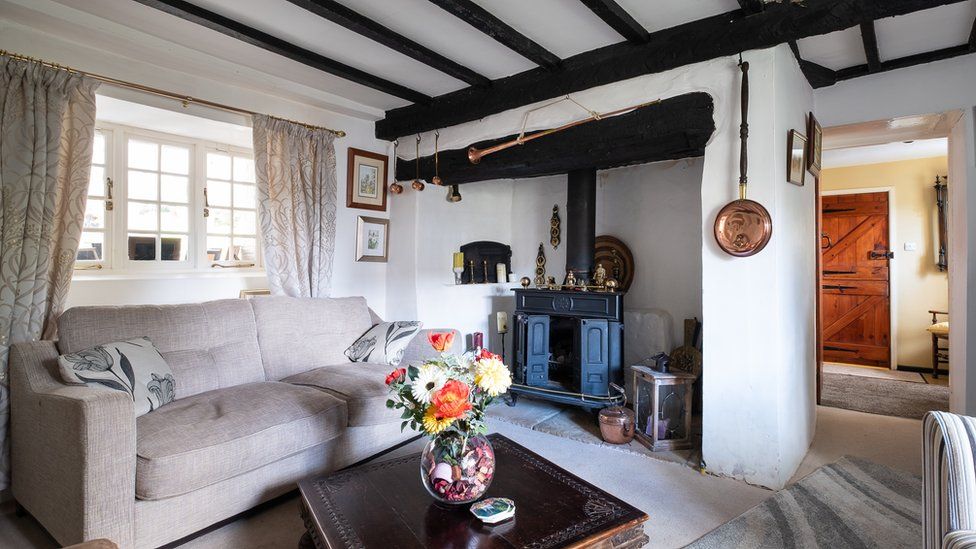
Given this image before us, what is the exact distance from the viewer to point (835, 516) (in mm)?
2076

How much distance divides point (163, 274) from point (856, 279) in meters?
6.74

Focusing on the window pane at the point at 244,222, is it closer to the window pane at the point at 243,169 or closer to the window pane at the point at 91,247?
the window pane at the point at 243,169

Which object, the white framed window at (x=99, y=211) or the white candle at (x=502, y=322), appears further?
the white candle at (x=502, y=322)

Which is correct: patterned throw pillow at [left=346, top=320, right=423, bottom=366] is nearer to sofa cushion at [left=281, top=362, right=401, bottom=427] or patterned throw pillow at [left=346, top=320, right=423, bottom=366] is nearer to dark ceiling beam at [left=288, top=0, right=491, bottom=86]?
sofa cushion at [left=281, top=362, right=401, bottom=427]

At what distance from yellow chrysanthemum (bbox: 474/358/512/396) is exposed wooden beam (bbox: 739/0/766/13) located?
199 centimetres

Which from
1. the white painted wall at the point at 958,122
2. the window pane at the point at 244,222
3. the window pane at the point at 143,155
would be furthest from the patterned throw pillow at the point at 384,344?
the white painted wall at the point at 958,122

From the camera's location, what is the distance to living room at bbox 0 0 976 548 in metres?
1.62

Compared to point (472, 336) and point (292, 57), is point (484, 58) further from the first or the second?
point (472, 336)

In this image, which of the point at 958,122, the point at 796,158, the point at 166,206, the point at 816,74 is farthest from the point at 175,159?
the point at 958,122

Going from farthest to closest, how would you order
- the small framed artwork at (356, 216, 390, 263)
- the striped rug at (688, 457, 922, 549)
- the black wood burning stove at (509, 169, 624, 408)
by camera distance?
the small framed artwork at (356, 216, 390, 263) < the black wood burning stove at (509, 169, 624, 408) < the striped rug at (688, 457, 922, 549)

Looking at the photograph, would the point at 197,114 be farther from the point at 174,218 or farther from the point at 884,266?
the point at 884,266

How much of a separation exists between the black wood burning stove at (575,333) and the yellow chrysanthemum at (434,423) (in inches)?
81.8

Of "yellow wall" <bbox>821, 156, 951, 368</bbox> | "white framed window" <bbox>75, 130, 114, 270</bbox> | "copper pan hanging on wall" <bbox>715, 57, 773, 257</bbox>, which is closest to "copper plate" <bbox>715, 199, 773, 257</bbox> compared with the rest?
"copper pan hanging on wall" <bbox>715, 57, 773, 257</bbox>

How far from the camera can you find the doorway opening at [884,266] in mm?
4836
